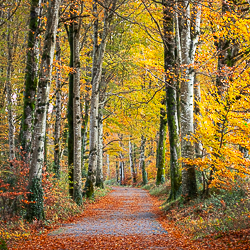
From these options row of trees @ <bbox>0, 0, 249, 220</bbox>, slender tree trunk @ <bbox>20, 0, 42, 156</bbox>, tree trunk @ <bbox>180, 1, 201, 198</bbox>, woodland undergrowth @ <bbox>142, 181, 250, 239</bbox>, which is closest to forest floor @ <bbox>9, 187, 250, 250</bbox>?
woodland undergrowth @ <bbox>142, 181, 250, 239</bbox>

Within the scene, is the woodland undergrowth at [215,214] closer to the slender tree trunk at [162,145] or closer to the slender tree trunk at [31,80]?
the slender tree trunk at [31,80]

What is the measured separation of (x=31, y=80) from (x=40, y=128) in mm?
3332

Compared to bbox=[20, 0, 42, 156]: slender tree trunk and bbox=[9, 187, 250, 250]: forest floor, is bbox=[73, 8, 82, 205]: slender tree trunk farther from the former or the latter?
bbox=[9, 187, 250, 250]: forest floor

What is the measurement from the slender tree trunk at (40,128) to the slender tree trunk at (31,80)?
7.45 feet

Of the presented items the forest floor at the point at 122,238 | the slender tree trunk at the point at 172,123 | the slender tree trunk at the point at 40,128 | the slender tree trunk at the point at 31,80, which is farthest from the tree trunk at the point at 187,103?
the slender tree trunk at the point at 31,80

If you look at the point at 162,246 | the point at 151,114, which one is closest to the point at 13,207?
the point at 162,246

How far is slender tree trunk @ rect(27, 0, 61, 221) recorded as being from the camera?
27.6ft

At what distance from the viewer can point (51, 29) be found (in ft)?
29.2

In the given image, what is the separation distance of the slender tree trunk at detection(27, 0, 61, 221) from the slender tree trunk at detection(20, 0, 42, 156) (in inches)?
89.4

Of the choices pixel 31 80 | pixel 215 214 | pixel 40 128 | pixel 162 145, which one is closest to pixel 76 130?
pixel 31 80

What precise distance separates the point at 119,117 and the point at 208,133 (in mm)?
14680

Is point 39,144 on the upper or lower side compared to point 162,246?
upper

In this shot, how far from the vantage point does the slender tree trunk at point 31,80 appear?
10.8 meters

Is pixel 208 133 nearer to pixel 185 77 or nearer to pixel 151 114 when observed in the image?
pixel 185 77
